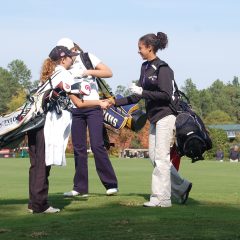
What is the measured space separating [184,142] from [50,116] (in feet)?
5.76

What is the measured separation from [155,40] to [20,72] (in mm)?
159357

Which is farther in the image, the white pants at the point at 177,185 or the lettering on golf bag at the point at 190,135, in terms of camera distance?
the white pants at the point at 177,185

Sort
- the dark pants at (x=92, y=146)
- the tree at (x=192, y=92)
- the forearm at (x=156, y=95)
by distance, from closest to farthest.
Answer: the forearm at (x=156, y=95) → the dark pants at (x=92, y=146) → the tree at (x=192, y=92)

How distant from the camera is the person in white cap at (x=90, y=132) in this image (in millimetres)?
9852

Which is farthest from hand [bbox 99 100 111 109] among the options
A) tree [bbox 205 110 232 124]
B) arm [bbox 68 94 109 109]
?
tree [bbox 205 110 232 124]

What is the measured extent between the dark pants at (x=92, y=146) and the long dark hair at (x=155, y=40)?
63.0 inches

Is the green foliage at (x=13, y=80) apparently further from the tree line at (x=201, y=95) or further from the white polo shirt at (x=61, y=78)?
the white polo shirt at (x=61, y=78)

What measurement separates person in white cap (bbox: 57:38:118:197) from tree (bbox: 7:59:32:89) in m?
155

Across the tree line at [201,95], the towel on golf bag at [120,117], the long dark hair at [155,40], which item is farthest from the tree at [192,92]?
the long dark hair at [155,40]

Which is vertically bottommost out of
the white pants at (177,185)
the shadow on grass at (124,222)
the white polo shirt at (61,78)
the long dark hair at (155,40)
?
the shadow on grass at (124,222)

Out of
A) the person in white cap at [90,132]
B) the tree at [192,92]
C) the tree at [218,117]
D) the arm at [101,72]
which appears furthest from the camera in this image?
the tree at [192,92]

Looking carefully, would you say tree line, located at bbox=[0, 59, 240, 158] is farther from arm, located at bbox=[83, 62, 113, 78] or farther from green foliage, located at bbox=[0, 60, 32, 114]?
arm, located at bbox=[83, 62, 113, 78]

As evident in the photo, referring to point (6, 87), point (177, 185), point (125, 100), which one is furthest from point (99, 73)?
point (6, 87)

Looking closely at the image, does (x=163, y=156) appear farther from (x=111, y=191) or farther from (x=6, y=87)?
(x=6, y=87)
